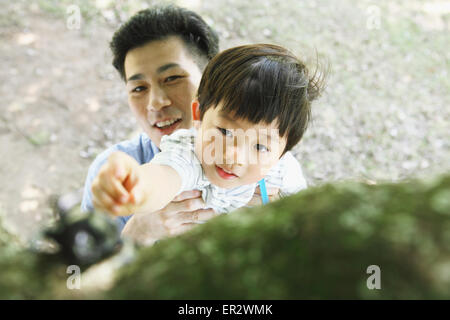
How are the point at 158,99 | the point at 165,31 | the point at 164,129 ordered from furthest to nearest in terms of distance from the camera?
the point at 165,31 → the point at 164,129 → the point at 158,99

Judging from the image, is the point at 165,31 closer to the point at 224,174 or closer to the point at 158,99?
the point at 158,99

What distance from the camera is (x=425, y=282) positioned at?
17.3 inches

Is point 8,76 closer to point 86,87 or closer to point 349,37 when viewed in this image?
point 86,87

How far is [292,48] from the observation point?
4.80m

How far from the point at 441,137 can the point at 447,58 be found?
9.02 ft

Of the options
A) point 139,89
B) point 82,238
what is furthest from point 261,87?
point 82,238

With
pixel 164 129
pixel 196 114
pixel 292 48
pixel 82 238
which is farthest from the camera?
pixel 292 48

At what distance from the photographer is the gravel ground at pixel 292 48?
18.5 feet

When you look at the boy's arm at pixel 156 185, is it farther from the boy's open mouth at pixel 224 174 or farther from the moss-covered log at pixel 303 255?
the moss-covered log at pixel 303 255

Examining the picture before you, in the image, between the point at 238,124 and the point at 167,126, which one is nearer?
the point at 238,124

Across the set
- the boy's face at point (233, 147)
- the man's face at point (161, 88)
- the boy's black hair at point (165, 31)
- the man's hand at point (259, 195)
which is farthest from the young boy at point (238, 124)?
the boy's black hair at point (165, 31)

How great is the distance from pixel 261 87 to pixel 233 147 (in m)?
0.46

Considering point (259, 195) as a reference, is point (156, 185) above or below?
below
